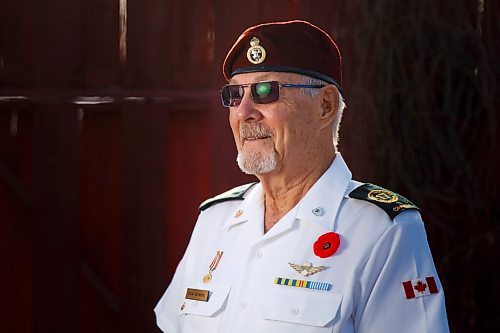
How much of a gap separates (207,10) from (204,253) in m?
1.91

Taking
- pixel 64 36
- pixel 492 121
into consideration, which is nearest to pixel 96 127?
pixel 64 36

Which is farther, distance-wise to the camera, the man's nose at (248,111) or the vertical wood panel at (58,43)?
the vertical wood panel at (58,43)

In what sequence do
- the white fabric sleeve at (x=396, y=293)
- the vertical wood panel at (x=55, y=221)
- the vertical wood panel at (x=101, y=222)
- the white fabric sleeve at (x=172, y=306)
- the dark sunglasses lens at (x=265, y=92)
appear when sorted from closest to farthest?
the white fabric sleeve at (x=396, y=293) → the dark sunglasses lens at (x=265, y=92) → the white fabric sleeve at (x=172, y=306) → the vertical wood panel at (x=55, y=221) → the vertical wood panel at (x=101, y=222)

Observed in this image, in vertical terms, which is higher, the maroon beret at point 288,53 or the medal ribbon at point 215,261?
the maroon beret at point 288,53

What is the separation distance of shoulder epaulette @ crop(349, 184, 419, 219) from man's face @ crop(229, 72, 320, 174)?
0.19m

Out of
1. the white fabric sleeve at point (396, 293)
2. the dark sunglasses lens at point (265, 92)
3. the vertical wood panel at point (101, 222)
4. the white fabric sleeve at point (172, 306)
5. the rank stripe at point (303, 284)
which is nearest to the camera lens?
the white fabric sleeve at point (396, 293)

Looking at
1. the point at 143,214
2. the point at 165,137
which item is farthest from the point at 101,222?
the point at 165,137

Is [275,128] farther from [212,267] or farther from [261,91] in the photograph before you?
[212,267]

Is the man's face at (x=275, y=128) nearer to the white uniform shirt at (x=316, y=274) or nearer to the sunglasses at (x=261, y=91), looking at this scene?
the sunglasses at (x=261, y=91)

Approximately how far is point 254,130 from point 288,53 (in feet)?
0.80

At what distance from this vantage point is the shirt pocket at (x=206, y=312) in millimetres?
2453

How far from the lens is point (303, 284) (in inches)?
91.3

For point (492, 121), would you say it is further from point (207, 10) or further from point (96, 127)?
point (96, 127)

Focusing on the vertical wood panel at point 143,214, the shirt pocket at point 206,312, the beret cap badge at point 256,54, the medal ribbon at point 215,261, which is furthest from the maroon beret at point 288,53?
the vertical wood panel at point 143,214
